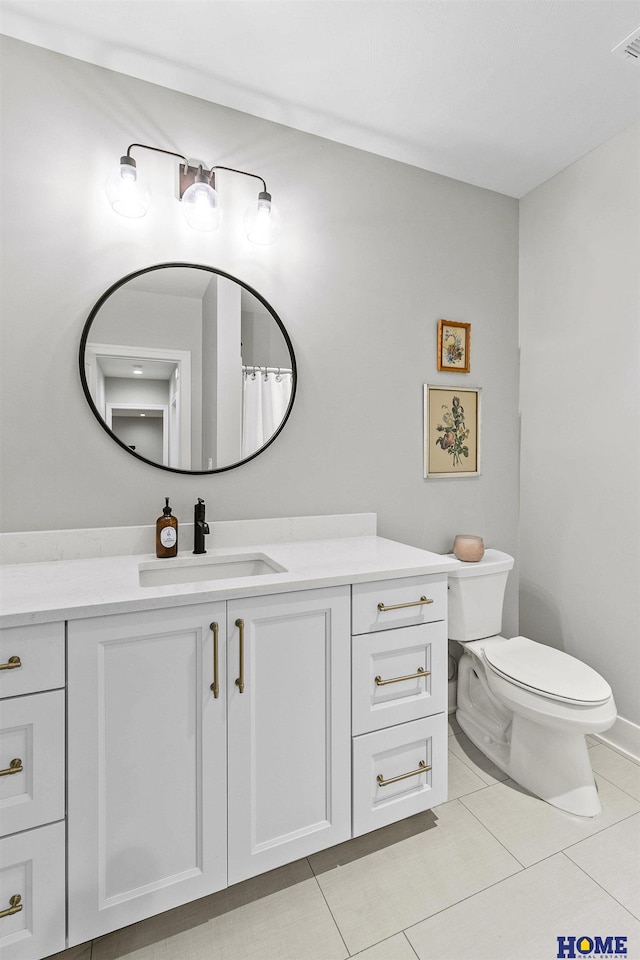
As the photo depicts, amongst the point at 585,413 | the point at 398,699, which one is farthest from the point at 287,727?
the point at 585,413

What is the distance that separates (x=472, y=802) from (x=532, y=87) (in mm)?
2650

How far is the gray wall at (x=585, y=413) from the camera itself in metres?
1.98

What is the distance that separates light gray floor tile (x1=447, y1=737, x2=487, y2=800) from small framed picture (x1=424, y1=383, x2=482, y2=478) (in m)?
1.23

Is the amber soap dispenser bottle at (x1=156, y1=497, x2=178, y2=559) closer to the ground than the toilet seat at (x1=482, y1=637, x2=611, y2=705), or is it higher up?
higher up

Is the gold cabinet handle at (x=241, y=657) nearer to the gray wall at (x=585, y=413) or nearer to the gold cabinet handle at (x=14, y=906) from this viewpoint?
the gold cabinet handle at (x=14, y=906)

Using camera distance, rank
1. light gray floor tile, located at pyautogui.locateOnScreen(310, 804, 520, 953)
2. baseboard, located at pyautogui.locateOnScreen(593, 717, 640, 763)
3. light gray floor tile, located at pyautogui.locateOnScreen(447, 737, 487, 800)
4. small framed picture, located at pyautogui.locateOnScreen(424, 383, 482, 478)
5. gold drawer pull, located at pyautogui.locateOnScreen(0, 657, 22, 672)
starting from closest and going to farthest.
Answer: gold drawer pull, located at pyautogui.locateOnScreen(0, 657, 22, 672) → light gray floor tile, located at pyautogui.locateOnScreen(310, 804, 520, 953) → light gray floor tile, located at pyautogui.locateOnScreen(447, 737, 487, 800) → baseboard, located at pyautogui.locateOnScreen(593, 717, 640, 763) → small framed picture, located at pyautogui.locateOnScreen(424, 383, 482, 478)

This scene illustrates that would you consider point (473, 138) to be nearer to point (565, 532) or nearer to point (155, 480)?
point (565, 532)

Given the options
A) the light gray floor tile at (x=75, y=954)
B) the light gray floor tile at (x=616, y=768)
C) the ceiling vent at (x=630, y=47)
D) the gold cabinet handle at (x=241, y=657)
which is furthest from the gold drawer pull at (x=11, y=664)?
the ceiling vent at (x=630, y=47)

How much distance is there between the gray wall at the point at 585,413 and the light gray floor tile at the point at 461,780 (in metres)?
0.73

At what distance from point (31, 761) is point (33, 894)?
0.99ft

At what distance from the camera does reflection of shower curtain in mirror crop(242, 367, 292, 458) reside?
183 cm

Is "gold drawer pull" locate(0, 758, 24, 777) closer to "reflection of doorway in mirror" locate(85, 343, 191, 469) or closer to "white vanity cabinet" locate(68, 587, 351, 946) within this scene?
"white vanity cabinet" locate(68, 587, 351, 946)

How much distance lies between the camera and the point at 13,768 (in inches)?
40.6

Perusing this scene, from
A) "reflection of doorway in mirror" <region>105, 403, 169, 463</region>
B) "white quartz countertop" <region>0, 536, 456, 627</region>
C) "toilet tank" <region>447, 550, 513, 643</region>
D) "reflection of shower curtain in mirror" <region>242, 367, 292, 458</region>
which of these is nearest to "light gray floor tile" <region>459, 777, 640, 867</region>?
"toilet tank" <region>447, 550, 513, 643</region>
